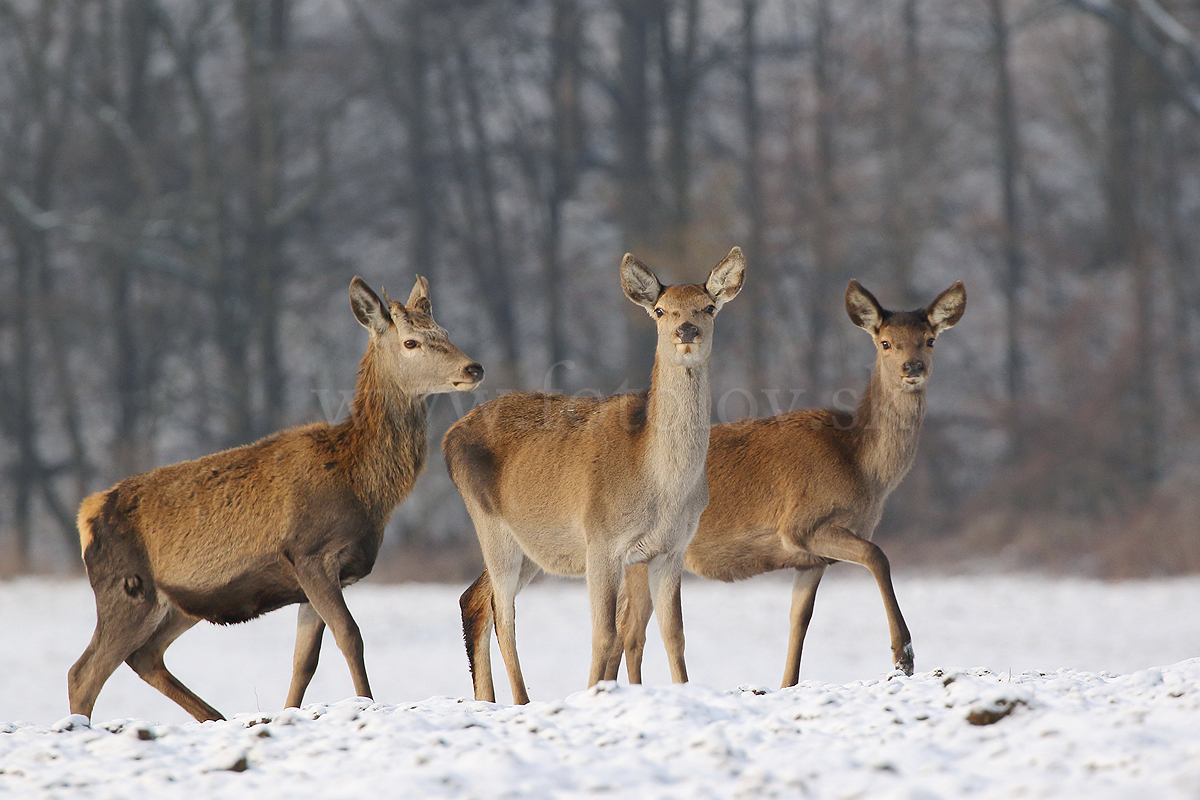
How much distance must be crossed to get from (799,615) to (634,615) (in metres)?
1.21

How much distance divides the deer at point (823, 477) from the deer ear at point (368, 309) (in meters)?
2.27

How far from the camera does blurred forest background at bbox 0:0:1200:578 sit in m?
29.6

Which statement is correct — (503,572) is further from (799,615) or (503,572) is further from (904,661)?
(904,661)

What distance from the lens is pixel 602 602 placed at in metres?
7.29

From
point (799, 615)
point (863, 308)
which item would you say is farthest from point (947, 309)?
point (799, 615)

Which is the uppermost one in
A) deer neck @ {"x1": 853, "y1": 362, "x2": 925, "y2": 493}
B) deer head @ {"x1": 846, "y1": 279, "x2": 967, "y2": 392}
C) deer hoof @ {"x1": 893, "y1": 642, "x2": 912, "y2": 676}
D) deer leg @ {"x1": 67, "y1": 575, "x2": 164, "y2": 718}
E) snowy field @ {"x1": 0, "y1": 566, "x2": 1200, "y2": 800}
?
deer head @ {"x1": 846, "y1": 279, "x2": 967, "y2": 392}

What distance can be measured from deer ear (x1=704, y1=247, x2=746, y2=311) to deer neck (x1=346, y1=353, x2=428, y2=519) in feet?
6.56

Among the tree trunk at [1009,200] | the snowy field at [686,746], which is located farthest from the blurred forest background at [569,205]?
the snowy field at [686,746]

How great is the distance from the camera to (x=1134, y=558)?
23.1 meters

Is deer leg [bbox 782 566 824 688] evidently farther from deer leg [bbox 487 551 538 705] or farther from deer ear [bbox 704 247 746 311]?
deer ear [bbox 704 247 746 311]

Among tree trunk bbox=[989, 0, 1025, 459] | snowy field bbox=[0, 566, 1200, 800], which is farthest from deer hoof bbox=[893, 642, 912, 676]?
tree trunk bbox=[989, 0, 1025, 459]

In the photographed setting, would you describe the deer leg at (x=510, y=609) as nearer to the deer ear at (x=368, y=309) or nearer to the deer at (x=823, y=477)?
the deer at (x=823, y=477)

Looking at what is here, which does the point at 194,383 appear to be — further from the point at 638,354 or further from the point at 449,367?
the point at 449,367

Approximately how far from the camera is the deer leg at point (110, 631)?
25.9 ft
